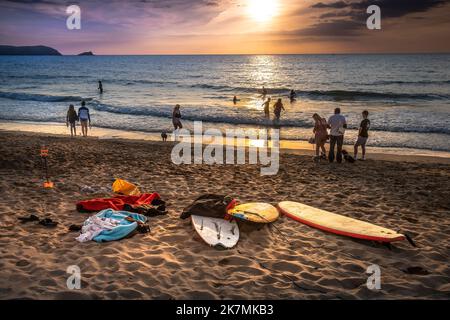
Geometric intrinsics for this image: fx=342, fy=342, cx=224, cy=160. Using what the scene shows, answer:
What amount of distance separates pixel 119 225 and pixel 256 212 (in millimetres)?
2679

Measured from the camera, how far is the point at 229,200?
7.32m

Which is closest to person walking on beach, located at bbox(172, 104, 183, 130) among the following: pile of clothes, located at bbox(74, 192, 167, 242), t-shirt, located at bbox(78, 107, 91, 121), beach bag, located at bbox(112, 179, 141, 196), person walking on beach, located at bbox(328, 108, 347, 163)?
t-shirt, located at bbox(78, 107, 91, 121)

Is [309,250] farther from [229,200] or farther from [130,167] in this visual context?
[130,167]

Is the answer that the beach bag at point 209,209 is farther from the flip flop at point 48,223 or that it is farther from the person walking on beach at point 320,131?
the person walking on beach at point 320,131

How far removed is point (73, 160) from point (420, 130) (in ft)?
58.5

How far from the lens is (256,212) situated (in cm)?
696

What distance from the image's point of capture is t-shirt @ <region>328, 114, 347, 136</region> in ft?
37.0

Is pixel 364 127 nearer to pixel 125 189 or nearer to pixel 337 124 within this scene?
pixel 337 124

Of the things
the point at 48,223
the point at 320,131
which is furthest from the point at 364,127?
the point at 48,223

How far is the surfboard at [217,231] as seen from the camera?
19.8ft

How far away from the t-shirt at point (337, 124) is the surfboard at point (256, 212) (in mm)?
5137

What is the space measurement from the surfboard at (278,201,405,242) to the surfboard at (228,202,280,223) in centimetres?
Answer: 40
